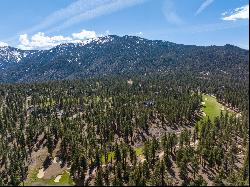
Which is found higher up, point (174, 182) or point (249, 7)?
point (249, 7)

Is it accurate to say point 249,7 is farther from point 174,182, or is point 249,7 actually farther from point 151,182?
point 174,182

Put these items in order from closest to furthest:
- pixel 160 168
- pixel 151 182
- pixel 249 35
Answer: pixel 249 35
pixel 151 182
pixel 160 168

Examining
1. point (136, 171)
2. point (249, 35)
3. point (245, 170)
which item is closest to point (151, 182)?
point (136, 171)

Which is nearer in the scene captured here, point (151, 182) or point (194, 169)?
point (151, 182)

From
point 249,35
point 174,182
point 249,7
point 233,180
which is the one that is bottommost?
point 174,182

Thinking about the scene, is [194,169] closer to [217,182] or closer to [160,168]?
[160,168]

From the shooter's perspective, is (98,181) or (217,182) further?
(98,181)

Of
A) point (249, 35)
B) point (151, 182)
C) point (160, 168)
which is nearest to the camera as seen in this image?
point (249, 35)

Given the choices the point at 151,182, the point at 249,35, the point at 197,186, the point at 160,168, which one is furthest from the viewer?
the point at 160,168

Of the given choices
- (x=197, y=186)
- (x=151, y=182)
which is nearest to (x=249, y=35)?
(x=197, y=186)
